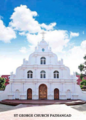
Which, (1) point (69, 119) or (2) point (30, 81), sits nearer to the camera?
(1) point (69, 119)

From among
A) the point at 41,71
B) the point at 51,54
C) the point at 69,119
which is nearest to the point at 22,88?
the point at 41,71

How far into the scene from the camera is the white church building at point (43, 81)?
24.2m

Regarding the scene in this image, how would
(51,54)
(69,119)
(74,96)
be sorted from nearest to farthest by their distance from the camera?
(69,119) < (74,96) < (51,54)

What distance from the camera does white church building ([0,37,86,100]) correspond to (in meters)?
24.2

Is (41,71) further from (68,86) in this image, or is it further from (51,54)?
(68,86)

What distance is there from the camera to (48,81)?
2445 cm

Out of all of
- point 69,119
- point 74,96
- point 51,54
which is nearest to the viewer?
point 69,119

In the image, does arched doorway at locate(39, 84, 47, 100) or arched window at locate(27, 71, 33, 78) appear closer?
arched doorway at locate(39, 84, 47, 100)

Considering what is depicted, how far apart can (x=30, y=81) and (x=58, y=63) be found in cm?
636

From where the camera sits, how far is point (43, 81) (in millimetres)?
24531

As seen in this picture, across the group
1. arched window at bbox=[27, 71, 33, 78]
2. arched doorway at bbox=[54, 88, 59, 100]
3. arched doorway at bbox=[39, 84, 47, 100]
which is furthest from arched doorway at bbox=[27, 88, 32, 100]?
arched doorway at bbox=[54, 88, 59, 100]

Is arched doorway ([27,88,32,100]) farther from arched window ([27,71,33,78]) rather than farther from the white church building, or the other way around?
arched window ([27,71,33,78])

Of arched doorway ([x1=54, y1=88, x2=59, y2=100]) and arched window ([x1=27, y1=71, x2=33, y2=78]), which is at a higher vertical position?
arched window ([x1=27, y1=71, x2=33, y2=78])

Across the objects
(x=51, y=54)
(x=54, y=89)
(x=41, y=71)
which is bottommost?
(x=54, y=89)
